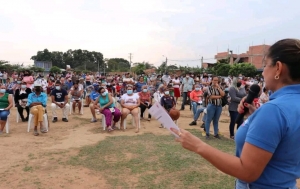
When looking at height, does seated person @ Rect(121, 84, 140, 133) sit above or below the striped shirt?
below

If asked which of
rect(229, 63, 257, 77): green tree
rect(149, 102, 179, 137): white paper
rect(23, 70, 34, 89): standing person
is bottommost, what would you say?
rect(149, 102, 179, 137): white paper

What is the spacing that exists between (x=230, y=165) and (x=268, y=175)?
18 centimetres

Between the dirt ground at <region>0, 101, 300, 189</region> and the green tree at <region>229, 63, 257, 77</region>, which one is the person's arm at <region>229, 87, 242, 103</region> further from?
the green tree at <region>229, 63, 257, 77</region>

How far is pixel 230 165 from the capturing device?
1.14 metres

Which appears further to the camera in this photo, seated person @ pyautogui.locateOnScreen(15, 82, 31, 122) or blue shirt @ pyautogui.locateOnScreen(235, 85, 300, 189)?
seated person @ pyautogui.locateOnScreen(15, 82, 31, 122)

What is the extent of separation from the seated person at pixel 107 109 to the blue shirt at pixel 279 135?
658 cm

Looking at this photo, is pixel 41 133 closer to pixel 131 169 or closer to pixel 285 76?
pixel 131 169

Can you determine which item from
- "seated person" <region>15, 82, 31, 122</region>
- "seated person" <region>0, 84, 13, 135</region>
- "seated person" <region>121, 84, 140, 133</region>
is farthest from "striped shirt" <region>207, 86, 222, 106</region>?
"seated person" <region>15, 82, 31, 122</region>

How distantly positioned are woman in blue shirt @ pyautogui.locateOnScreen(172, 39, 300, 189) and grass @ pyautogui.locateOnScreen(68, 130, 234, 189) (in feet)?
9.33

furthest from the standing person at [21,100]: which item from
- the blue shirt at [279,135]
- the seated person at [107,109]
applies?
the blue shirt at [279,135]

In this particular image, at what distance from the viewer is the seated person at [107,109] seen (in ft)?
25.0

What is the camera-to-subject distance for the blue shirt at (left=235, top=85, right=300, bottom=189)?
106 cm

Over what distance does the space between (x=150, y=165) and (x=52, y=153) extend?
2.12 m

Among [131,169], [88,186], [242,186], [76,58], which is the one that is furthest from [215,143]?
[76,58]
